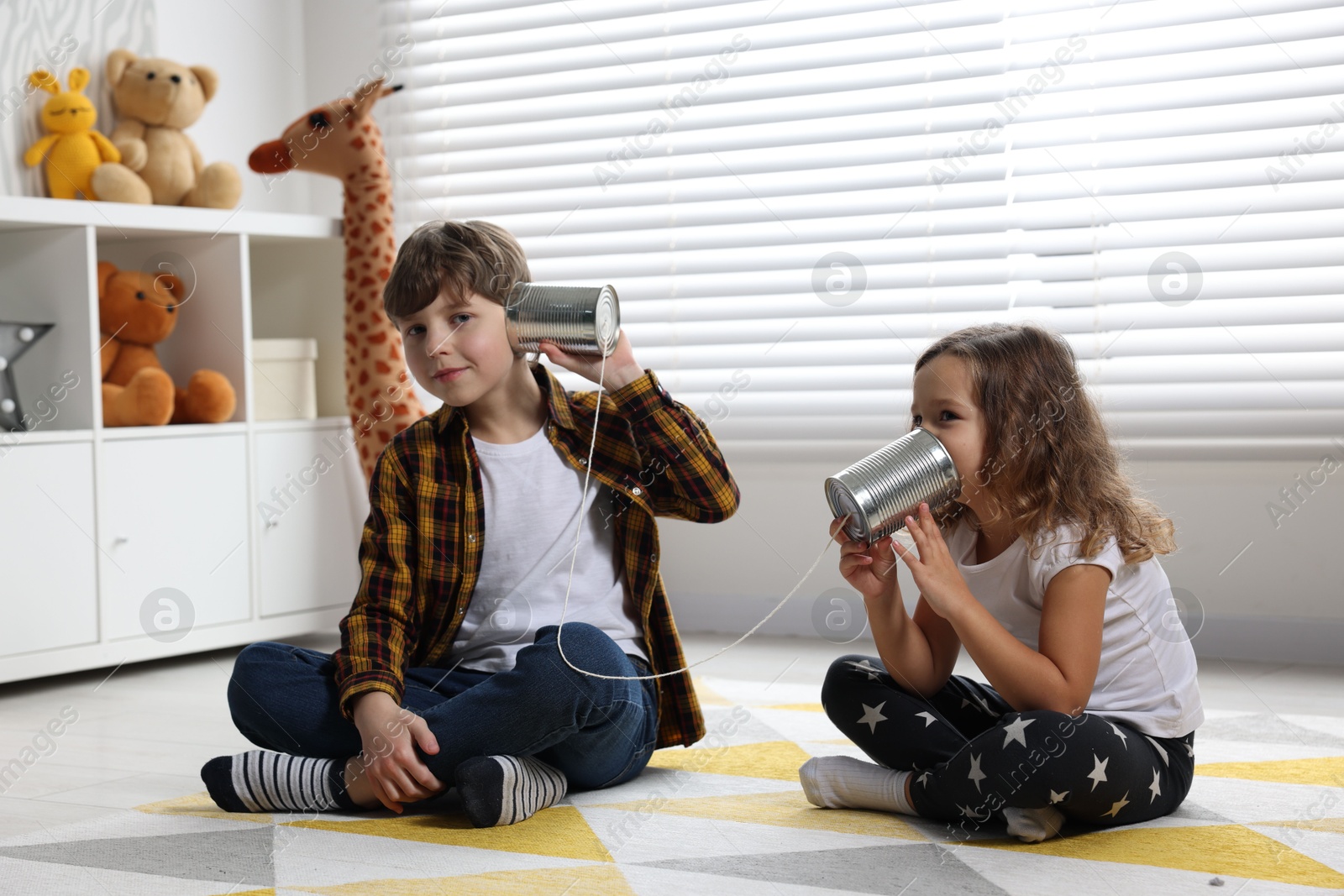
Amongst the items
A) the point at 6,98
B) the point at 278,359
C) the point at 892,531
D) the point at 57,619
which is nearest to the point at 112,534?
the point at 57,619

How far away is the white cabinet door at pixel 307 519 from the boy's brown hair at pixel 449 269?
1.00 m

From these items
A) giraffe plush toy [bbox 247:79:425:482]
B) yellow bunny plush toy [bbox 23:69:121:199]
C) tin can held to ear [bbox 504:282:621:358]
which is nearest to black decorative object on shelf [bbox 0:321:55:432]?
yellow bunny plush toy [bbox 23:69:121:199]

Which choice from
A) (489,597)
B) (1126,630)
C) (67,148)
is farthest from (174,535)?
(1126,630)

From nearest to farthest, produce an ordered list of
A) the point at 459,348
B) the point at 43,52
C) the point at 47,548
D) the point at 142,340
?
the point at 459,348, the point at 47,548, the point at 142,340, the point at 43,52

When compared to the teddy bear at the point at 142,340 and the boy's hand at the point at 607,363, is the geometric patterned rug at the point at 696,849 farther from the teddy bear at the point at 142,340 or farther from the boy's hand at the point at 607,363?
the teddy bear at the point at 142,340

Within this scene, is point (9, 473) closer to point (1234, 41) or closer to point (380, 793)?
point (380, 793)

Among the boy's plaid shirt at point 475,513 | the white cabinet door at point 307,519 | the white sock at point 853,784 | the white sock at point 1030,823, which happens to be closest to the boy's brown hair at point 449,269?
the boy's plaid shirt at point 475,513

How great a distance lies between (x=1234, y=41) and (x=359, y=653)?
1620 mm

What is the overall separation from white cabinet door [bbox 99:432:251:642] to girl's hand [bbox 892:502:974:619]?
1.41 metres

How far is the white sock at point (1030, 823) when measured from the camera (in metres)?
1.07

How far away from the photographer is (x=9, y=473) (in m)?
1.90

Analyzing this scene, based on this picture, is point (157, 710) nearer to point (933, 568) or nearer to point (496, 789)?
point (496, 789)

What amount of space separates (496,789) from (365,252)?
1.41 m

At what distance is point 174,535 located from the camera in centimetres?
211
